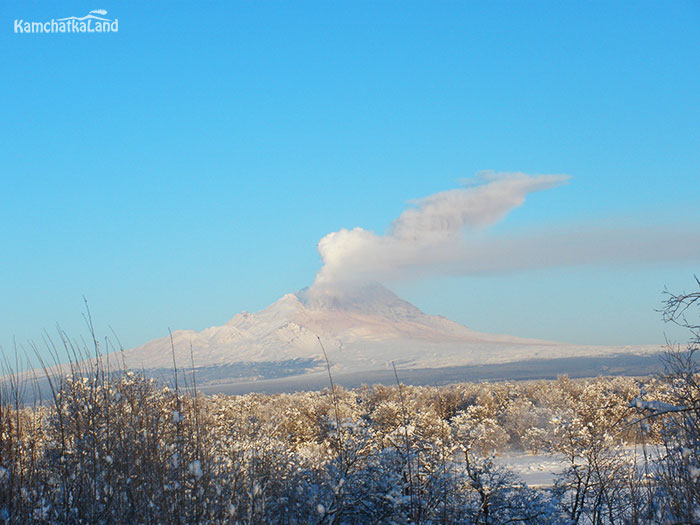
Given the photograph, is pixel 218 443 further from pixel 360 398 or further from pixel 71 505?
pixel 360 398

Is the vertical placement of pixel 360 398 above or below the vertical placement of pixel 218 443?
below

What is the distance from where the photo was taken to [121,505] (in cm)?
575

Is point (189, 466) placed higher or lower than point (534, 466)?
higher

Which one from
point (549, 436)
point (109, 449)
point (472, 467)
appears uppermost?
point (109, 449)

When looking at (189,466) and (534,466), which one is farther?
(534,466)

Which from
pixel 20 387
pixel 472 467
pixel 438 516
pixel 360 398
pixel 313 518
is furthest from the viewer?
pixel 360 398

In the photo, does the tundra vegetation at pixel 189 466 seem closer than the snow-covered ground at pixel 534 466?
Yes

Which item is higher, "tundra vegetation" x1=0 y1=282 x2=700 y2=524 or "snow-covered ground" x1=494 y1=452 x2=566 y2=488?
"tundra vegetation" x1=0 y1=282 x2=700 y2=524

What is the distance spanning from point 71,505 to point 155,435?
3.71 feet

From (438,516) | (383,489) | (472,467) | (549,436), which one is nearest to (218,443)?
(383,489)

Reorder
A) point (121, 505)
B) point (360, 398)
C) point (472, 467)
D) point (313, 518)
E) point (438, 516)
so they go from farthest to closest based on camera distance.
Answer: point (360, 398) → point (472, 467) → point (438, 516) → point (313, 518) → point (121, 505)

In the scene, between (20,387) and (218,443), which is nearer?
(20,387)

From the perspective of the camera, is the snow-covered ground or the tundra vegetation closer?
the tundra vegetation

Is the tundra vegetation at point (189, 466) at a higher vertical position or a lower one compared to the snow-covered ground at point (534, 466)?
higher
